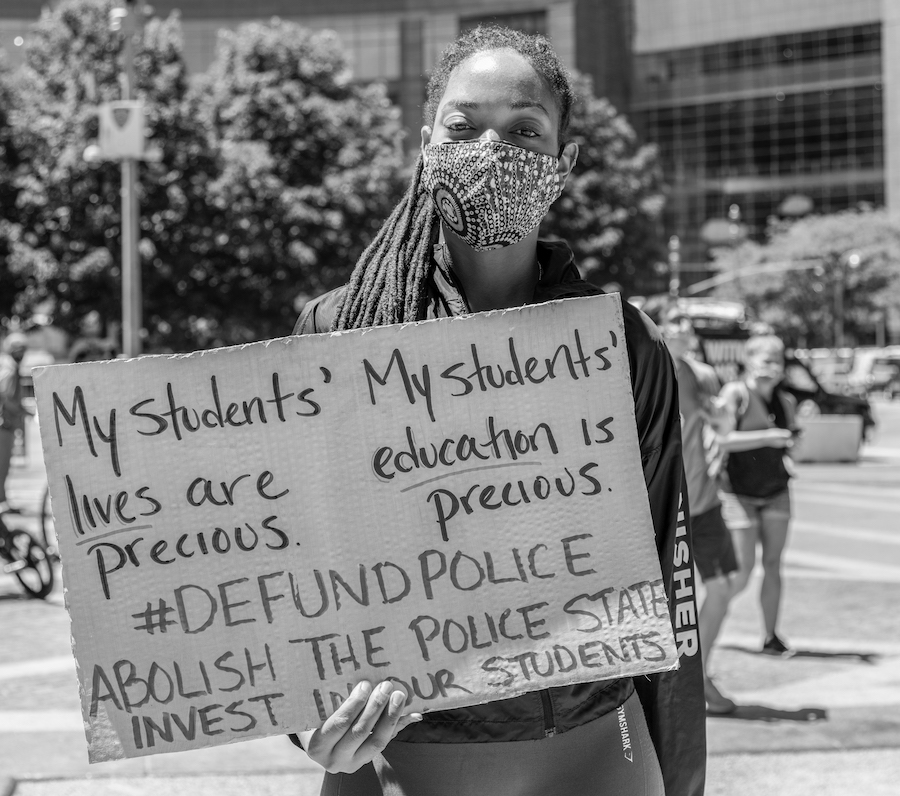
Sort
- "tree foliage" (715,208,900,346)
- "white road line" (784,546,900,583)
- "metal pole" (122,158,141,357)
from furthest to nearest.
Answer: "tree foliage" (715,208,900,346) < "metal pole" (122,158,141,357) < "white road line" (784,546,900,583)

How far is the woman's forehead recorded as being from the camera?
6.06 ft

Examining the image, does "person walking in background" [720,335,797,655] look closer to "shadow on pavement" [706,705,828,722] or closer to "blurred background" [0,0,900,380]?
"shadow on pavement" [706,705,828,722]

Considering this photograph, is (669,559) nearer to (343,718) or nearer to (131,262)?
(343,718)

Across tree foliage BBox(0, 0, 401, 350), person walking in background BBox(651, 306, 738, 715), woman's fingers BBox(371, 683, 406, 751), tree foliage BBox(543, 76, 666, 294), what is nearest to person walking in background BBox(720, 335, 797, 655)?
person walking in background BBox(651, 306, 738, 715)

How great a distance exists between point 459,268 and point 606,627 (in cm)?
63

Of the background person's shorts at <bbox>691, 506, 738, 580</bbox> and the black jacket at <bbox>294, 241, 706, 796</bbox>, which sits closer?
the black jacket at <bbox>294, 241, 706, 796</bbox>

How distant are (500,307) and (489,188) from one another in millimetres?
247

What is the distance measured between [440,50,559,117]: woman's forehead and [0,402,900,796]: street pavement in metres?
3.35

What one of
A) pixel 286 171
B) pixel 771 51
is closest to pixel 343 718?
pixel 286 171

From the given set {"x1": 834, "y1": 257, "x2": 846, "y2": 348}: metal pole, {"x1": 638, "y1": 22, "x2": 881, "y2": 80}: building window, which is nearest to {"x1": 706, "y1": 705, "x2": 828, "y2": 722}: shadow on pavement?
{"x1": 834, "y1": 257, "x2": 846, "y2": 348}: metal pole

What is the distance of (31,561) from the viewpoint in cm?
881

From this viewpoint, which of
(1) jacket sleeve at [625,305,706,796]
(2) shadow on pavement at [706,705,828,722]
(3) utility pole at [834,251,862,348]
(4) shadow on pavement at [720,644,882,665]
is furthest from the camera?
(3) utility pole at [834,251,862,348]

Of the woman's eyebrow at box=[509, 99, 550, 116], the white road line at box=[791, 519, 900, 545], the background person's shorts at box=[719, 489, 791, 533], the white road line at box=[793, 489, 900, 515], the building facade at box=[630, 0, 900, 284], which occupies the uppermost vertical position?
the building facade at box=[630, 0, 900, 284]

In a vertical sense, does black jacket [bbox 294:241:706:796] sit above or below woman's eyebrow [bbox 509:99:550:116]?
below
